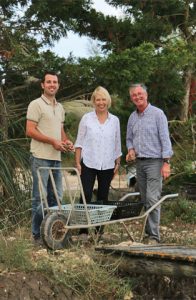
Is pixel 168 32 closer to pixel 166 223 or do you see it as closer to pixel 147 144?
pixel 166 223

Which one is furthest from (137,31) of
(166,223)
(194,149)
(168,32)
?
(166,223)

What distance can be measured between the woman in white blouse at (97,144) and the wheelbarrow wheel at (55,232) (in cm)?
66

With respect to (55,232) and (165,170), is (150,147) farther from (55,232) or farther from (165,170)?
(55,232)

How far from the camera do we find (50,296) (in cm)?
438

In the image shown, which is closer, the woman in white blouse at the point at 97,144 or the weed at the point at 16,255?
the weed at the point at 16,255

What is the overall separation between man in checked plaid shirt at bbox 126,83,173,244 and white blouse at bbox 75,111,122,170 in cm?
26

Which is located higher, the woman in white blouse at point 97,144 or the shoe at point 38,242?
the woman in white blouse at point 97,144

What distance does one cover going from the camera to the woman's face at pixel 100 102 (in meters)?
5.92

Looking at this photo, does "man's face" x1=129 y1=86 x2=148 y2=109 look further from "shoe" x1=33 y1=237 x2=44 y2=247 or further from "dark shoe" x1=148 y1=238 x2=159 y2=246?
"shoe" x1=33 y1=237 x2=44 y2=247

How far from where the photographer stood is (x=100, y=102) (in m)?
5.95

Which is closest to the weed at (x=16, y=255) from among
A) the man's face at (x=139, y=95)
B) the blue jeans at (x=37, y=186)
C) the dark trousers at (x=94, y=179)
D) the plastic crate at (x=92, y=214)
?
the plastic crate at (x=92, y=214)

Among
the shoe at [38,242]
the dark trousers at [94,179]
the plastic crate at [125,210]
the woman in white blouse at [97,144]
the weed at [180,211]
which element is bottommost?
the weed at [180,211]

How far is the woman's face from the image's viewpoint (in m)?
5.92

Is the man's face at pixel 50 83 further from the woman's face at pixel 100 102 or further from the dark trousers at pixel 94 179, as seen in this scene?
the dark trousers at pixel 94 179
